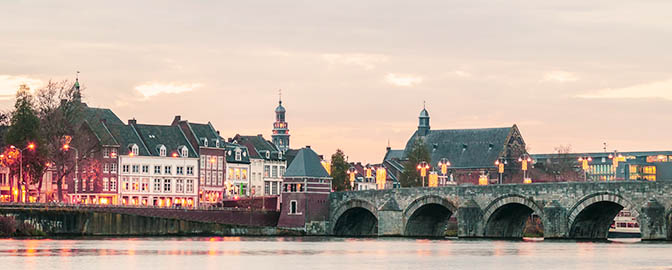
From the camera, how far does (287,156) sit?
197750 millimetres

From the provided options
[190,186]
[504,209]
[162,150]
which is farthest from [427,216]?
[162,150]

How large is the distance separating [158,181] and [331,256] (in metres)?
78.5

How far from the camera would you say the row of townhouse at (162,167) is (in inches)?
6073

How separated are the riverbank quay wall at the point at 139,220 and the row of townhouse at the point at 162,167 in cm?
1428

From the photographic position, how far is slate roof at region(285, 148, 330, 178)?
462 feet

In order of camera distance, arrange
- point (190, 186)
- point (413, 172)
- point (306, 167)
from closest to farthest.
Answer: point (306, 167) → point (190, 186) → point (413, 172)

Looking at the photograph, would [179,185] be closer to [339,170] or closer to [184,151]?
[184,151]

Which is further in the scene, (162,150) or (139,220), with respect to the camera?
(162,150)

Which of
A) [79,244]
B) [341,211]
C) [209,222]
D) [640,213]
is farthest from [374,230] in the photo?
[79,244]

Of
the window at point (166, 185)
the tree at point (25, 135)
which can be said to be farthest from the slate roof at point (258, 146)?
the tree at point (25, 135)

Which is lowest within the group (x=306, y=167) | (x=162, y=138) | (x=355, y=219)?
(x=355, y=219)

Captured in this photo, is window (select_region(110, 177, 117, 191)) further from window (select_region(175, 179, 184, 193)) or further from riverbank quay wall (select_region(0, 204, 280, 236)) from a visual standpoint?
riverbank quay wall (select_region(0, 204, 280, 236))

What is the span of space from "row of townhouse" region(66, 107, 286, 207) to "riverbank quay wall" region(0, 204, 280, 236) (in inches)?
562

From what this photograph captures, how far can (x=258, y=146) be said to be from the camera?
182 m
